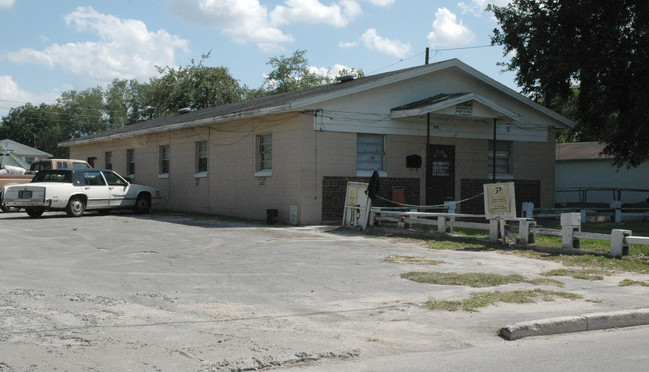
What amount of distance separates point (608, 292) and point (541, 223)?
1362 centimetres

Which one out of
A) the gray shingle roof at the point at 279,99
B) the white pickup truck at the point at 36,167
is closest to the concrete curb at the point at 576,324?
the gray shingle roof at the point at 279,99

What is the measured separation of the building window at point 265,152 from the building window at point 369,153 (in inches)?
118

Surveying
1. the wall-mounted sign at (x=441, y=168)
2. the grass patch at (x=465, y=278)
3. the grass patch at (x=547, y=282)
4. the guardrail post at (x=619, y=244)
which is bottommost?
the grass patch at (x=547, y=282)

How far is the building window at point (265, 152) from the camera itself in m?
21.5

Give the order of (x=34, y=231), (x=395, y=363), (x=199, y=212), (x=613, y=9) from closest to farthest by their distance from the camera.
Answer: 1. (x=395, y=363)
2. (x=34, y=231)
3. (x=613, y=9)
4. (x=199, y=212)

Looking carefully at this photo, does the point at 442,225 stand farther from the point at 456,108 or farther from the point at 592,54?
the point at 592,54

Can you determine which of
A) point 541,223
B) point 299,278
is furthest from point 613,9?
point 299,278

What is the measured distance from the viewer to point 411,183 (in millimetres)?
21672

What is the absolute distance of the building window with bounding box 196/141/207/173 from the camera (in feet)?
83.4

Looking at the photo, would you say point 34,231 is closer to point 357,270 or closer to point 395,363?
point 357,270

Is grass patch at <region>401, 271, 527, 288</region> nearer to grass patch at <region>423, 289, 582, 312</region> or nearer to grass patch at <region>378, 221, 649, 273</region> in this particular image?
grass patch at <region>423, 289, 582, 312</region>

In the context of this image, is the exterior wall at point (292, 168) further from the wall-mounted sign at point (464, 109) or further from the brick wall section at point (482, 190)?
the wall-mounted sign at point (464, 109)

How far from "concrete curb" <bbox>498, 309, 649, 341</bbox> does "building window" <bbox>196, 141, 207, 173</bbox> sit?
19809 mm

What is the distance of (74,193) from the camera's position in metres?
22.0
